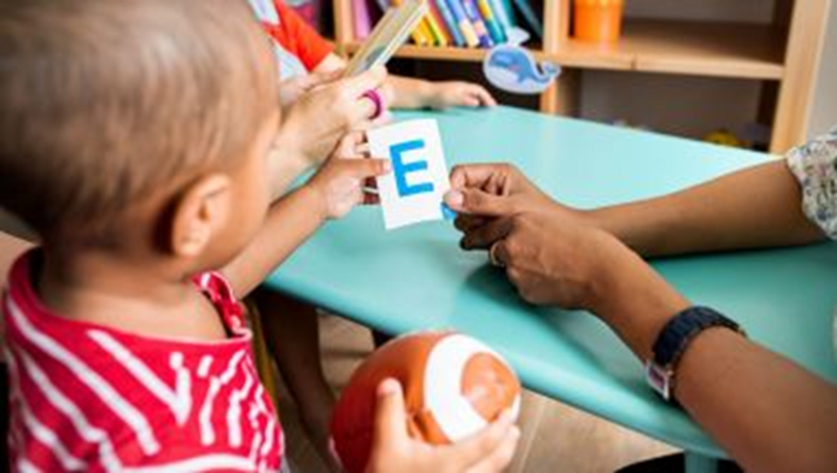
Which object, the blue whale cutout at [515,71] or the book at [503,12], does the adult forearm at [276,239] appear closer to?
the blue whale cutout at [515,71]

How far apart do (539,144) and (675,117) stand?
1.33 meters

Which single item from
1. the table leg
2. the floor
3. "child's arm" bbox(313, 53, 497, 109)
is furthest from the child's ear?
the floor

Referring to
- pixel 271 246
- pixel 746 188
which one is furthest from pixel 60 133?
pixel 746 188

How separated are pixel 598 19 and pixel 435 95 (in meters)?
0.81

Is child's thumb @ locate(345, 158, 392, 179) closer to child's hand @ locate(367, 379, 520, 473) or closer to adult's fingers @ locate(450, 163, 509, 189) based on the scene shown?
adult's fingers @ locate(450, 163, 509, 189)

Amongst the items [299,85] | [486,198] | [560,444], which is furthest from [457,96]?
[560,444]

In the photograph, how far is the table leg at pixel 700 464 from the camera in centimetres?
88

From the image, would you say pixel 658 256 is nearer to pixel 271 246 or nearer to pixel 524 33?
pixel 271 246

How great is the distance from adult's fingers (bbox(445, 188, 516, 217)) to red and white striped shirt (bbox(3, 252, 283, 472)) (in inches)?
14.3

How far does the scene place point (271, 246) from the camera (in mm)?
863

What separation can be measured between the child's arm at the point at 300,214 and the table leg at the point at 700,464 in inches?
18.9

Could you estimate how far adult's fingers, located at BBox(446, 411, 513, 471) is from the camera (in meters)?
0.59

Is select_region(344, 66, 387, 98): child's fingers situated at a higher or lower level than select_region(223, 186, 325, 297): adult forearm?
higher

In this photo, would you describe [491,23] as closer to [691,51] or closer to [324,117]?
[691,51]
